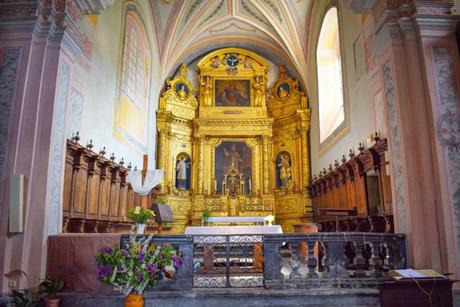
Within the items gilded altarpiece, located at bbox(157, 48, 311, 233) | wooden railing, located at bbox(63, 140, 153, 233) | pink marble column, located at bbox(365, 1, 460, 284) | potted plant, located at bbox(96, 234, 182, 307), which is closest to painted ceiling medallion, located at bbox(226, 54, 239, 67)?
gilded altarpiece, located at bbox(157, 48, 311, 233)

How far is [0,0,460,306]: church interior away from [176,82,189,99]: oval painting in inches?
2.6

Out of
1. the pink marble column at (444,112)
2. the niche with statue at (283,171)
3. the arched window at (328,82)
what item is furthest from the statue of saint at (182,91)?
the pink marble column at (444,112)

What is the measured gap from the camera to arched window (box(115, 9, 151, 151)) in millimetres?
11016

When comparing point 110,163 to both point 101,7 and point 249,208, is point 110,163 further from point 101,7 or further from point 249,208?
point 249,208

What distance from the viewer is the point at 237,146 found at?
15484mm

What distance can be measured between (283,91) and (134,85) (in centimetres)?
638

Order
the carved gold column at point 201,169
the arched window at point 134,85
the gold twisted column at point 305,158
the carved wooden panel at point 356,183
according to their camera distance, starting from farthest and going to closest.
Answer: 1. the carved gold column at point 201,169
2. the gold twisted column at point 305,158
3. the arched window at point 134,85
4. the carved wooden panel at point 356,183

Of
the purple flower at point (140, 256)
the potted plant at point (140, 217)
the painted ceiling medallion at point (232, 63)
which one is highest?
the painted ceiling medallion at point (232, 63)

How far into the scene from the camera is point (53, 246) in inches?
206

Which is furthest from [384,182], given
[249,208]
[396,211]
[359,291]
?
[249,208]

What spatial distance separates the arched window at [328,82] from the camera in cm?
1302

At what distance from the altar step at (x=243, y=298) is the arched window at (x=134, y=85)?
20.8ft

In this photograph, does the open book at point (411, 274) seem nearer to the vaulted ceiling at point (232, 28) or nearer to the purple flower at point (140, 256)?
the purple flower at point (140, 256)

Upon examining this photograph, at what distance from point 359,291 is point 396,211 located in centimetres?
154
